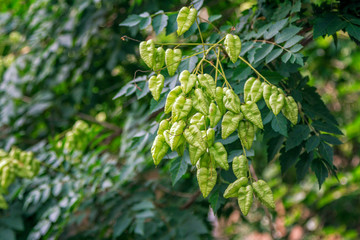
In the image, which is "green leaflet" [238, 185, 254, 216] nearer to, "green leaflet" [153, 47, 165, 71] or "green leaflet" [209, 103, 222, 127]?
"green leaflet" [209, 103, 222, 127]

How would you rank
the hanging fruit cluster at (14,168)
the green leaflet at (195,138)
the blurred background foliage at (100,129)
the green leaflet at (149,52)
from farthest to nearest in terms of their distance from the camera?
the blurred background foliage at (100,129)
the hanging fruit cluster at (14,168)
the green leaflet at (149,52)
the green leaflet at (195,138)

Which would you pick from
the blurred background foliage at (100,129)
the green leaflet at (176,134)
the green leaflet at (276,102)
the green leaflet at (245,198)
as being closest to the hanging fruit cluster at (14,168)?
the blurred background foliage at (100,129)

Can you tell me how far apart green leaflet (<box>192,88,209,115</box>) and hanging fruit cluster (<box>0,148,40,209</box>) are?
140 centimetres

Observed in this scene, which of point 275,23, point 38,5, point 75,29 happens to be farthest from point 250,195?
point 38,5

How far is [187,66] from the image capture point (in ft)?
4.34

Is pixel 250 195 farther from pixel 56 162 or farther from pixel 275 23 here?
pixel 56 162

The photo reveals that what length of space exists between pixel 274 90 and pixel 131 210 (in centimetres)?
136

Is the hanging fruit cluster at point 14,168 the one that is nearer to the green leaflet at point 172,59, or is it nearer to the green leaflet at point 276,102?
the green leaflet at point 172,59

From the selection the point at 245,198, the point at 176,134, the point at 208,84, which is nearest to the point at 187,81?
the point at 208,84

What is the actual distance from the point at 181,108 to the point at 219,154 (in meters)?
0.18

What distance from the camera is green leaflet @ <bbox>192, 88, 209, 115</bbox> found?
1014 mm

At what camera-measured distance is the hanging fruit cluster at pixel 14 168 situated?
1.95m

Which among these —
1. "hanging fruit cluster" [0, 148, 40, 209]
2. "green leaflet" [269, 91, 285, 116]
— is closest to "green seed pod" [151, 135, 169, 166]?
"green leaflet" [269, 91, 285, 116]

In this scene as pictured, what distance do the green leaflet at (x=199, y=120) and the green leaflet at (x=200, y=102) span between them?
19 mm
